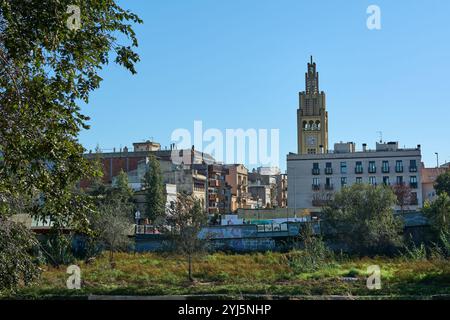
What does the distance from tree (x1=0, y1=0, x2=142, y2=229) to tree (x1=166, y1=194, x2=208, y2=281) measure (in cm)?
2674

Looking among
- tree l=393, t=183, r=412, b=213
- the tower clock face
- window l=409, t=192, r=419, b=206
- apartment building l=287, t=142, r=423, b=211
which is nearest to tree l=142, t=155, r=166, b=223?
apartment building l=287, t=142, r=423, b=211

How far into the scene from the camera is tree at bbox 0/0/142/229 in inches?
347

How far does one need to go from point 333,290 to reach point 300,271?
28.3 feet

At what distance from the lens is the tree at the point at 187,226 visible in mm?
37344

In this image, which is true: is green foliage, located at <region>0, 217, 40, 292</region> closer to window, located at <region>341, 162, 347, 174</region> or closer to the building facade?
window, located at <region>341, 162, 347, 174</region>

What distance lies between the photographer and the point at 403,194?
7700 centimetres

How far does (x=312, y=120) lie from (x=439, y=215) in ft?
219

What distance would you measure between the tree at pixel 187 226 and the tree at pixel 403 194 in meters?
42.9

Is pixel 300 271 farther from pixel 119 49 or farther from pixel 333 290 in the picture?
pixel 119 49

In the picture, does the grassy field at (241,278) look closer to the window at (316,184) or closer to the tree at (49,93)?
the tree at (49,93)

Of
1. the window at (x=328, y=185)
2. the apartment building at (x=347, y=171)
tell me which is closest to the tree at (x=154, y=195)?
the apartment building at (x=347, y=171)

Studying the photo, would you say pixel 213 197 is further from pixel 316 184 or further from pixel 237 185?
pixel 316 184
